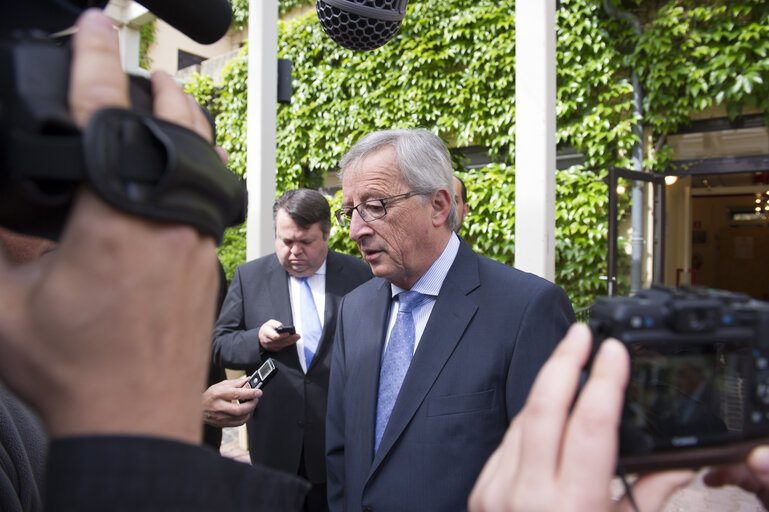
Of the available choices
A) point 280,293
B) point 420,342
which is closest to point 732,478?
point 420,342

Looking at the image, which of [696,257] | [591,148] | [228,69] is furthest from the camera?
[696,257]

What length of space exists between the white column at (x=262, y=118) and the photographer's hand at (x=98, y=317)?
3893 mm

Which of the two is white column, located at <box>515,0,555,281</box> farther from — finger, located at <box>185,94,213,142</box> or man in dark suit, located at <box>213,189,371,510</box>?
finger, located at <box>185,94,213,142</box>

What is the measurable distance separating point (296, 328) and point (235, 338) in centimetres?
35

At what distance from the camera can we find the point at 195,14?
2.53 ft

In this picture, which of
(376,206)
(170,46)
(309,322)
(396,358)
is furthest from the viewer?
(170,46)

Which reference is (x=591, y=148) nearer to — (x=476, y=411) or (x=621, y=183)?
(x=621, y=183)

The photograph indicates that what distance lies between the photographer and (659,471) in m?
0.61

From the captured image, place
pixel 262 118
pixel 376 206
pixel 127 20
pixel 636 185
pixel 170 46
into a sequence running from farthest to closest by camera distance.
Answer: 1. pixel 170 46
2. pixel 636 185
3. pixel 127 20
4. pixel 262 118
5. pixel 376 206

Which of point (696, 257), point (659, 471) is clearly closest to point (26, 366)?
point (659, 471)

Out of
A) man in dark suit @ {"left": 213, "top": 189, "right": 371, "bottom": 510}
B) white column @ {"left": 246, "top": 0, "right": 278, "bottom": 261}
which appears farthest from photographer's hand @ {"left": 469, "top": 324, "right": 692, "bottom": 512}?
white column @ {"left": 246, "top": 0, "right": 278, "bottom": 261}

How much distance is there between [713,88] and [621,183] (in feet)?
4.43

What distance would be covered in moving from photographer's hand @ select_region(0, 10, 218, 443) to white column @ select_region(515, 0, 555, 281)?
2.78 metres

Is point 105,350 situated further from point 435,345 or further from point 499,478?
point 435,345
